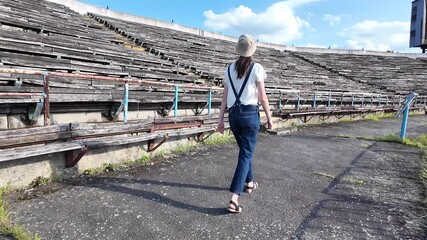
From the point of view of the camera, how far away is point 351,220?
307cm

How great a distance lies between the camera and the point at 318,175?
4.62 meters

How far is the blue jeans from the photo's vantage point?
3168mm

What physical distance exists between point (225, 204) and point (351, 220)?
1324mm

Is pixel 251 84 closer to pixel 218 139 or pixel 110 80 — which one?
pixel 110 80

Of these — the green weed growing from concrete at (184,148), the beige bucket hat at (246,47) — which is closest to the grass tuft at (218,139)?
the green weed growing from concrete at (184,148)

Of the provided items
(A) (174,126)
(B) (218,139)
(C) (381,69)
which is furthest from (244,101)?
(C) (381,69)

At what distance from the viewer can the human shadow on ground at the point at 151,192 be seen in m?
3.18

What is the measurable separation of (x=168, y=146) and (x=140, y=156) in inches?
29.4

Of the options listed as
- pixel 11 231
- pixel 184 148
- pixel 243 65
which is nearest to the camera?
pixel 11 231

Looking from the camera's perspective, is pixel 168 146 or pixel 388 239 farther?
pixel 168 146

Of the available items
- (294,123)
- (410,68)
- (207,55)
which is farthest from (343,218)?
(410,68)

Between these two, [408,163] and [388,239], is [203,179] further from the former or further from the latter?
[408,163]

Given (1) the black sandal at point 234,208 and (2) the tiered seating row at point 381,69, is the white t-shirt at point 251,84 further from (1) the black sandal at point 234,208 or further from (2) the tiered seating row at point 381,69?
(2) the tiered seating row at point 381,69

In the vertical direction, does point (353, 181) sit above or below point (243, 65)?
Answer: below
